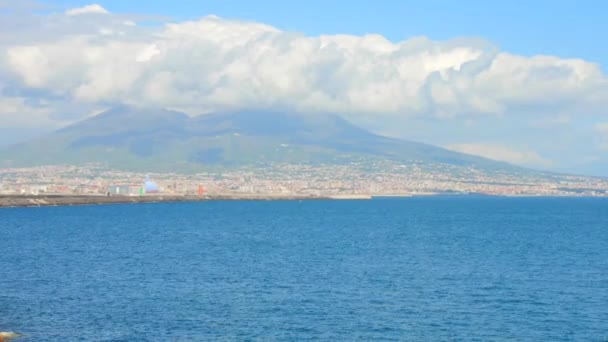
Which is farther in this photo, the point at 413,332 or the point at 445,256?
the point at 445,256

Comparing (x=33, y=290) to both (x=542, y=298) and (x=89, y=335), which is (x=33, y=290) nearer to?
(x=89, y=335)

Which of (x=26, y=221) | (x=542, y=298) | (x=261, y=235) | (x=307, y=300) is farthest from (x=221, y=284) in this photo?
(x=26, y=221)

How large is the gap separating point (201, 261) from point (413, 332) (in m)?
31.7

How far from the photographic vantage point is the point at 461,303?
47.5 metres

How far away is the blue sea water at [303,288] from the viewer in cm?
4081

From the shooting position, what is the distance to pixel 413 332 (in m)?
40.3

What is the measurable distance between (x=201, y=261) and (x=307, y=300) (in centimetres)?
2207

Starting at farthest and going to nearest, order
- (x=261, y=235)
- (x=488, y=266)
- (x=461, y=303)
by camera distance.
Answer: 1. (x=261, y=235)
2. (x=488, y=266)
3. (x=461, y=303)

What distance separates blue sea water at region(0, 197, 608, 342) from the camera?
40.8m

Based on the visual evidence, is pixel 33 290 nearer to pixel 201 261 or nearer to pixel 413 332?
pixel 201 261

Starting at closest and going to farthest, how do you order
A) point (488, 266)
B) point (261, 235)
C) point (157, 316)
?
point (157, 316), point (488, 266), point (261, 235)

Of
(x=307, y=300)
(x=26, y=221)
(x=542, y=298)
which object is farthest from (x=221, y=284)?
(x=26, y=221)

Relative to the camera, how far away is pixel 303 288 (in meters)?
53.2

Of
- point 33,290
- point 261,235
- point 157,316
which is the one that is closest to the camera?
point 157,316
